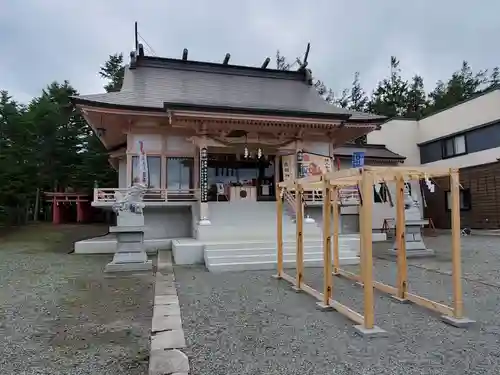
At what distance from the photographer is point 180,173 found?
1213cm

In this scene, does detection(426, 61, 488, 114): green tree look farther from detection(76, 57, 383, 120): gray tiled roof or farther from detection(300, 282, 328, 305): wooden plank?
detection(300, 282, 328, 305): wooden plank

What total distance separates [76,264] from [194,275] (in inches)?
125

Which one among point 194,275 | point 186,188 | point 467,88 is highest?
point 467,88

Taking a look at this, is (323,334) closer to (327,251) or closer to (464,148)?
(327,251)

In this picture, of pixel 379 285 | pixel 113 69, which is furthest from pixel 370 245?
pixel 113 69

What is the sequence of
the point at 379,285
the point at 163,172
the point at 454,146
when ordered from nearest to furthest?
the point at 379,285
the point at 163,172
the point at 454,146

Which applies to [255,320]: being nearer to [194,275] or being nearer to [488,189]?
[194,275]

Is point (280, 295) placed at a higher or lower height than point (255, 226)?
lower

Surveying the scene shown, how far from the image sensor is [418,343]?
3471 mm

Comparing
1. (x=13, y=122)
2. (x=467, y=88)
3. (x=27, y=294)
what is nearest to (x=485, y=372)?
(x=27, y=294)

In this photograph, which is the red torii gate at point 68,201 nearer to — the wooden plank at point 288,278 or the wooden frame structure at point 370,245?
the wooden plank at point 288,278

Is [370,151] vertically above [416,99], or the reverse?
[416,99]

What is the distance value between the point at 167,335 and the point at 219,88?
1204 cm

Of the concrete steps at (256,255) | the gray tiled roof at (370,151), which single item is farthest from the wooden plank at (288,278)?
the gray tiled roof at (370,151)
